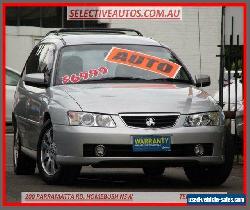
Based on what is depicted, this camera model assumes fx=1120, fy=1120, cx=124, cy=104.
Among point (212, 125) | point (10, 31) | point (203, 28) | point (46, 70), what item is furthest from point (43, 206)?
point (10, 31)

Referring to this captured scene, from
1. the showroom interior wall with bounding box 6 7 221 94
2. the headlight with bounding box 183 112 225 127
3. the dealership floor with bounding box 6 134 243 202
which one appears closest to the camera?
the headlight with bounding box 183 112 225 127

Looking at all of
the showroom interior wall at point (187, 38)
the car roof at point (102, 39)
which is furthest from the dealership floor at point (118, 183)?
the showroom interior wall at point (187, 38)

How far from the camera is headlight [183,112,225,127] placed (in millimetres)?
10758

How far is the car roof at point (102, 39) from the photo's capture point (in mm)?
12117

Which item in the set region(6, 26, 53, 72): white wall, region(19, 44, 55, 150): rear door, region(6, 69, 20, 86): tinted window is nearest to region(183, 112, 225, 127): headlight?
region(19, 44, 55, 150): rear door

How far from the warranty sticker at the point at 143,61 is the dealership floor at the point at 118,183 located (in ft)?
3.96

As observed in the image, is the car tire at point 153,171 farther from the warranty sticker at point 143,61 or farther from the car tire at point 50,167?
the car tire at point 50,167

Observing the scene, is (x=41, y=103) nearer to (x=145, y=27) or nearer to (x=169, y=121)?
(x=169, y=121)

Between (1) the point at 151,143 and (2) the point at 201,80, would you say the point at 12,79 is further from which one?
(1) the point at 151,143

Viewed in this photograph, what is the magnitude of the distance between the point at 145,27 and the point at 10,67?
12.8 feet

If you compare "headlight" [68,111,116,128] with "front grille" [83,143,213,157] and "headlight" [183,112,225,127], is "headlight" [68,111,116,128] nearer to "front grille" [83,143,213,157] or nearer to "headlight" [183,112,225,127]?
"front grille" [83,143,213,157]

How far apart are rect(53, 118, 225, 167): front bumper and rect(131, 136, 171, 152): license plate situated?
5 cm

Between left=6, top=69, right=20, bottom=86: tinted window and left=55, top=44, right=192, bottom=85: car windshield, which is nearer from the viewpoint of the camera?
left=55, top=44, right=192, bottom=85: car windshield

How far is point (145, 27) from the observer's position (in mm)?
26188
